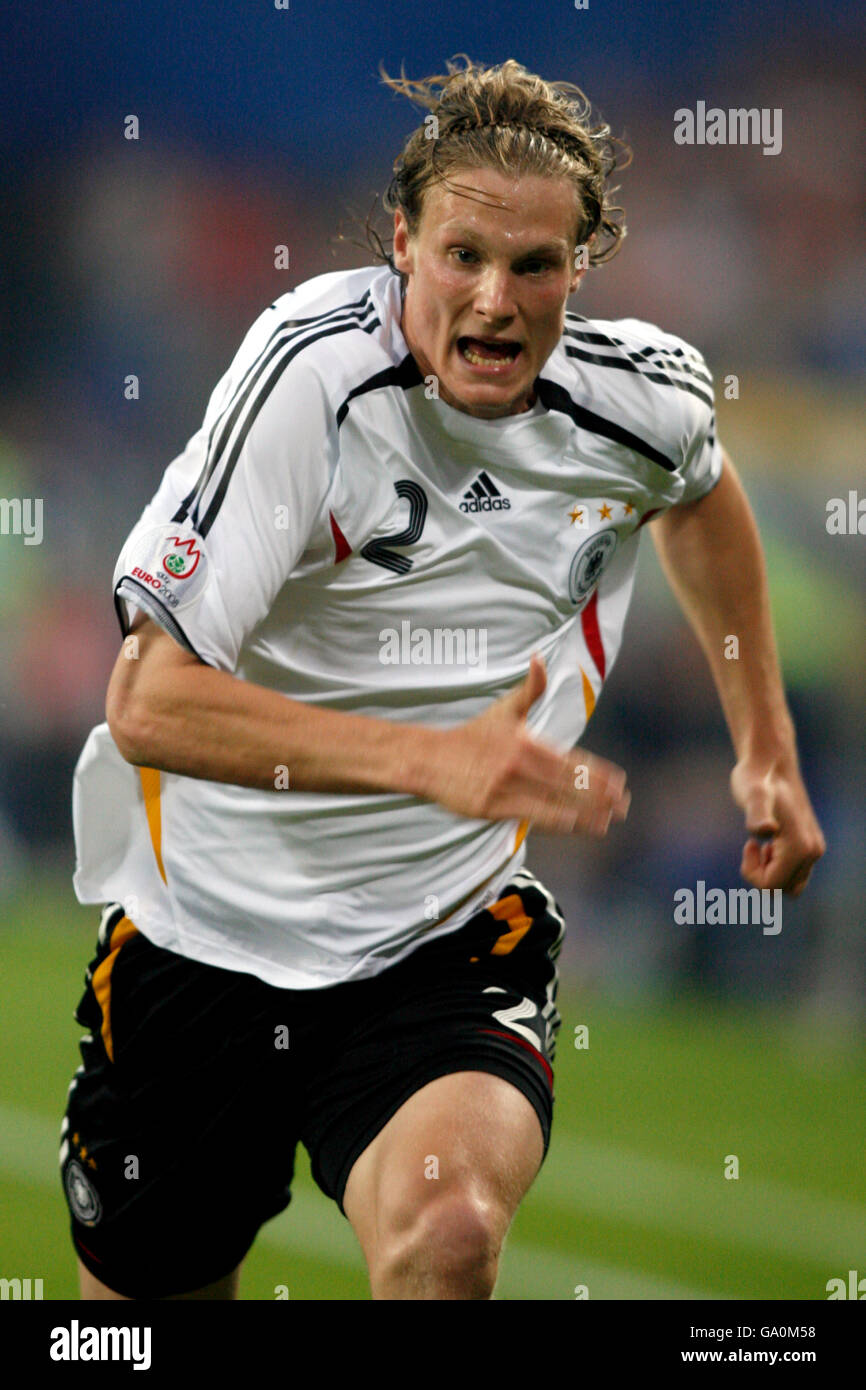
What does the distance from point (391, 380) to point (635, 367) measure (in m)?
0.58

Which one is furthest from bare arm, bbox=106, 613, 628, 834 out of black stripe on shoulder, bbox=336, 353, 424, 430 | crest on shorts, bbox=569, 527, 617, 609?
crest on shorts, bbox=569, 527, 617, 609

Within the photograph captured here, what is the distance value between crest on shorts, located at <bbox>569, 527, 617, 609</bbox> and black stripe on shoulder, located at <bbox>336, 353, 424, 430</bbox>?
19.3 inches

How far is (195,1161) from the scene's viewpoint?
3.07 m

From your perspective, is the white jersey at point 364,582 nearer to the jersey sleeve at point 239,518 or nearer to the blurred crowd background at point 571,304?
the jersey sleeve at point 239,518

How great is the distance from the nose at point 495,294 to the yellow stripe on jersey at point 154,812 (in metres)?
1.09

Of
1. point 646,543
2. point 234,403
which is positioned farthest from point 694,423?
point 646,543

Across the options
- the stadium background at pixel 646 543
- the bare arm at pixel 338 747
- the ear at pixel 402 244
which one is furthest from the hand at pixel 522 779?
Answer: the stadium background at pixel 646 543

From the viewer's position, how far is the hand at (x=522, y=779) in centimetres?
213

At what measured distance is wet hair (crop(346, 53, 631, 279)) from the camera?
2.70 m

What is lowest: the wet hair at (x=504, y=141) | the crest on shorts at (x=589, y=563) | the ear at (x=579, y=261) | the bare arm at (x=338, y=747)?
the bare arm at (x=338, y=747)

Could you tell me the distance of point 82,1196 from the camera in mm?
3234

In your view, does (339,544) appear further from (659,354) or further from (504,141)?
(659,354)

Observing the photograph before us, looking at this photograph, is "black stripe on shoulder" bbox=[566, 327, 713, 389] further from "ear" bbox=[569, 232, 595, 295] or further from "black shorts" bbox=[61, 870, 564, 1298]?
"black shorts" bbox=[61, 870, 564, 1298]

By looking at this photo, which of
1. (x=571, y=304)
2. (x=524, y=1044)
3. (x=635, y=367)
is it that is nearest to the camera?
(x=524, y=1044)
